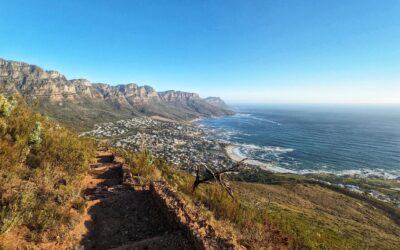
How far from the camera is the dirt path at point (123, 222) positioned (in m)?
6.10

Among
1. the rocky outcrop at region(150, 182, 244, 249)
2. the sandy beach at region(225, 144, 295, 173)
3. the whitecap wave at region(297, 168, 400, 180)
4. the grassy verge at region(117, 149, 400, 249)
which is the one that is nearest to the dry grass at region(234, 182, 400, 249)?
the grassy verge at region(117, 149, 400, 249)

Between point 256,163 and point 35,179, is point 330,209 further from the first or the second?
point 35,179

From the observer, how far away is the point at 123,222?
24.5 ft

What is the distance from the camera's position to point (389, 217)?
41812mm

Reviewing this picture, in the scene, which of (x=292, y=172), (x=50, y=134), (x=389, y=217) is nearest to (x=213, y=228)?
(x=50, y=134)

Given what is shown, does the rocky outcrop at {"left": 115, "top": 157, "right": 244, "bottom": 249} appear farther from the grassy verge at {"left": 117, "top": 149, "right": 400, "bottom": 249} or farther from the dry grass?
the dry grass

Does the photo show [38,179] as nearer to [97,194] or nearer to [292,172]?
[97,194]

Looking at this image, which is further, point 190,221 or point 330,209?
point 330,209

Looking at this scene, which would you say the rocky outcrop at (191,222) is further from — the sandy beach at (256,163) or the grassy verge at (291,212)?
the sandy beach at (256,163)

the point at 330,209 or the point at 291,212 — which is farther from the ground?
the point at 291,212

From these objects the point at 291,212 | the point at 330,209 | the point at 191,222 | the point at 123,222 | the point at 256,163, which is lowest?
the point at 256,163

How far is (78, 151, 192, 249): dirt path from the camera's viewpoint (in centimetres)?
610

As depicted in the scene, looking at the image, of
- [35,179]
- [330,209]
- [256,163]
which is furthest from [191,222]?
[256,163]

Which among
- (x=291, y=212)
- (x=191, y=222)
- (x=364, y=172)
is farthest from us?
(x=364, y=172)
